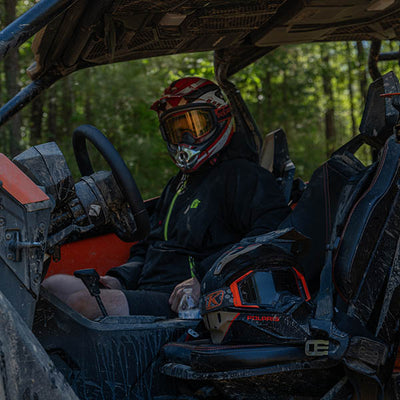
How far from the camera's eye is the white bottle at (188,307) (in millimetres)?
2758

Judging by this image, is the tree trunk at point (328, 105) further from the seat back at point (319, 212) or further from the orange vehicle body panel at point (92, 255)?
the seat back at point (319, 212)

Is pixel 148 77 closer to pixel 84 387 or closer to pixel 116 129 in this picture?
pixel 116 129

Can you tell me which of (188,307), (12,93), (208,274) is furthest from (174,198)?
(12,93)

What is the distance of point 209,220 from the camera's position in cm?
313

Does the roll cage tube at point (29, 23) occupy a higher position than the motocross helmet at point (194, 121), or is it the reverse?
Result: the roll cage tube at point (29, 23)

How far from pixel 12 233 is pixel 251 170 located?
5.12ft

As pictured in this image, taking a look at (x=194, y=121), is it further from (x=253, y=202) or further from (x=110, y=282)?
(x=110, y=282)

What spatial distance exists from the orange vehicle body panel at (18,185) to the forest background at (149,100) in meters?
3.33

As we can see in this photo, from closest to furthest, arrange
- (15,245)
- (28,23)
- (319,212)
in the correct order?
(15,245) < (28,23) < (319,212)

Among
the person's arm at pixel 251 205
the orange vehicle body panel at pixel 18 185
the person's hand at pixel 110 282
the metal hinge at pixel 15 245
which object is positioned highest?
the orange vehicle body panel at pixel 18 185

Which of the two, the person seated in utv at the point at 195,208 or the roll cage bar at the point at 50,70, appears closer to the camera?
the roll cage bar at the point at 50,70

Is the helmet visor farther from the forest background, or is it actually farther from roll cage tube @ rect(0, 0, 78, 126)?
the forest background

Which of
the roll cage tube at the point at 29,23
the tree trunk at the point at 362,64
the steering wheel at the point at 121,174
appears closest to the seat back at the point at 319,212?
the steering wheel at the point at 121,174

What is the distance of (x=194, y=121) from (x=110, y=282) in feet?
3.06
